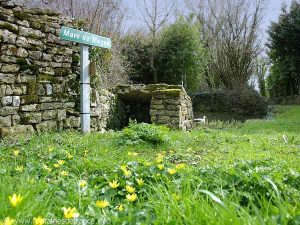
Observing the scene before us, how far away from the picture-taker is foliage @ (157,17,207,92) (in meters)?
17.1

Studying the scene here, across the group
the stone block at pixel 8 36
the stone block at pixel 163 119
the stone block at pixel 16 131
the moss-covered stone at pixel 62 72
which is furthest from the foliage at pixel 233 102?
the stone block at pixel 8 36

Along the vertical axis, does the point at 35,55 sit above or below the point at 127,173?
above

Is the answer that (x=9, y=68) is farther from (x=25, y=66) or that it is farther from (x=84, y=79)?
(x=84, y=79)

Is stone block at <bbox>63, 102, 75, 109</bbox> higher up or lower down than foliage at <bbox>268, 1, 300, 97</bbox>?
lower down

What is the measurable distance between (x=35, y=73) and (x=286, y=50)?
52.1 ft

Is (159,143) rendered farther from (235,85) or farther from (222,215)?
(235,85)

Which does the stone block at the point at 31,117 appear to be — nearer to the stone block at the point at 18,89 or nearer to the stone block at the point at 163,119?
the stone block at the point at 18,89

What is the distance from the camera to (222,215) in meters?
1.38

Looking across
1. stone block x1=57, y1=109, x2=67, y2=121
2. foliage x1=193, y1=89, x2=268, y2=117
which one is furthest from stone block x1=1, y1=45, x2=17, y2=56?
foliage x1=193, y1=89, x2=268, y2=117

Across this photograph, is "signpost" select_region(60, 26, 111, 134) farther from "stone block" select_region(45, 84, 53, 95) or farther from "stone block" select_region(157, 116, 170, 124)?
"stone block" select_region(157, 116, 170, 124)

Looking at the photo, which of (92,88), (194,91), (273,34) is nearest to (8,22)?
(92,88)

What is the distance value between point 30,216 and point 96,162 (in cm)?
145

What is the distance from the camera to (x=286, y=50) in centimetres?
1747

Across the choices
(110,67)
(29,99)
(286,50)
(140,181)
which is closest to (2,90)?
(29,99)
